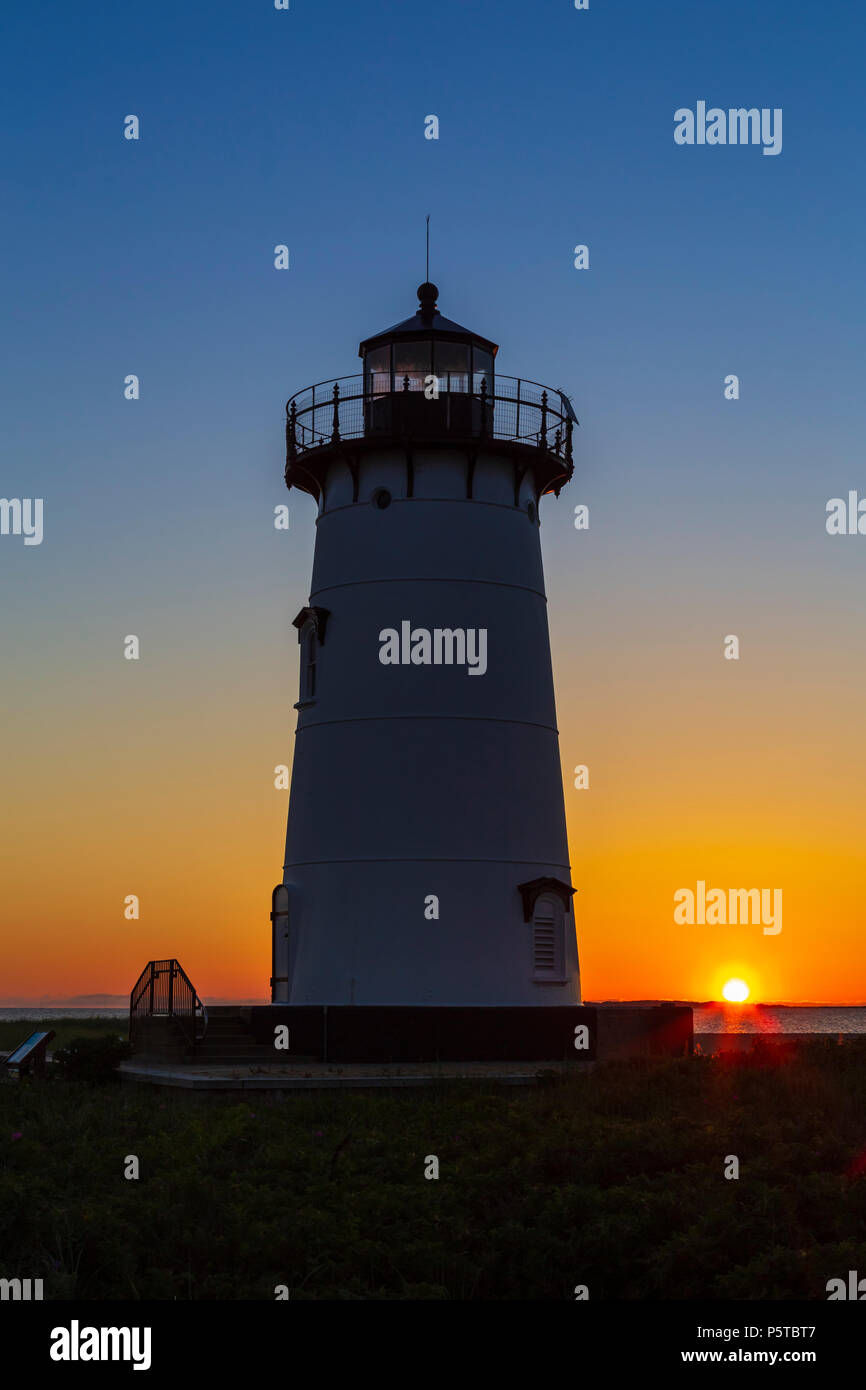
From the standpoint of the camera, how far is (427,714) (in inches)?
1072

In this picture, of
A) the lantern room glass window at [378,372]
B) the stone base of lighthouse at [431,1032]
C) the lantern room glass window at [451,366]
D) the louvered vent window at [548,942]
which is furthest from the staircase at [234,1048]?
the lantern room glass window at [451,366]

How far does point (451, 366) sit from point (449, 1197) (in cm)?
1755

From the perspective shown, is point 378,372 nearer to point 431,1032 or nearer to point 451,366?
point 451,366

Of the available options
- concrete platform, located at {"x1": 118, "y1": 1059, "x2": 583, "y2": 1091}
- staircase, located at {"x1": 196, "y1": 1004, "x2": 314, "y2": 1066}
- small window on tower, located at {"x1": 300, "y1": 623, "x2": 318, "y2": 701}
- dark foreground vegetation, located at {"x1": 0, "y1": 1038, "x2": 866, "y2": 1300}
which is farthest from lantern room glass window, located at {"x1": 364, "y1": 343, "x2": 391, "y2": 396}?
dark foreground vegetation, located at {"x1": 0, "y1": 1038, "x2": 866, "y2": 1300}

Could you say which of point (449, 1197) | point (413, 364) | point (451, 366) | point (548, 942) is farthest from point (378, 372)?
point (449, 1197)

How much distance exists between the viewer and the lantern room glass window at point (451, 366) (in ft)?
93.2

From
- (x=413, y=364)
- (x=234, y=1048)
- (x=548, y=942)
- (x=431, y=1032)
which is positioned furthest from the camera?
(x=413, y=364)

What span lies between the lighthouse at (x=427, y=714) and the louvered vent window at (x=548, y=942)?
0.04 metres

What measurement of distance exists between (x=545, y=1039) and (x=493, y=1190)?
11.0m

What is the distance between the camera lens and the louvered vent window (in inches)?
1068

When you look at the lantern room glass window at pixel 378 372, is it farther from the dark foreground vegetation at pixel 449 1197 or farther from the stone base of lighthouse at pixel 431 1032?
the dark foreground vegetation at pixel 449 1197
